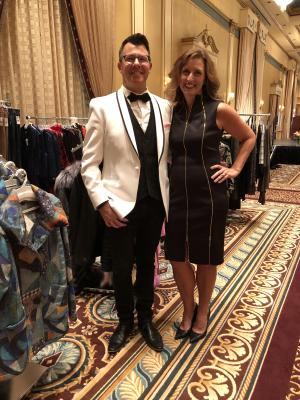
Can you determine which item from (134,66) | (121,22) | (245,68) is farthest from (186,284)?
(245,68)

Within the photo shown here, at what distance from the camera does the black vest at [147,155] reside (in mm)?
1676

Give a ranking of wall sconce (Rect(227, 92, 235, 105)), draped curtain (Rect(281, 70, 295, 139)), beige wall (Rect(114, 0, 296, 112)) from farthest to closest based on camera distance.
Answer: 1. draped curtain (Rect(281, 70, 295, 139))
2. wall sconce (Rect(227, 92, 235, 105))
3. beige wall (Rect(114, 0, 296, 112))

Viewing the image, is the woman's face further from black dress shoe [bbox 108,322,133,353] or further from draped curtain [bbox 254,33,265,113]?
draped curtain [bbox 254,33,265,113]

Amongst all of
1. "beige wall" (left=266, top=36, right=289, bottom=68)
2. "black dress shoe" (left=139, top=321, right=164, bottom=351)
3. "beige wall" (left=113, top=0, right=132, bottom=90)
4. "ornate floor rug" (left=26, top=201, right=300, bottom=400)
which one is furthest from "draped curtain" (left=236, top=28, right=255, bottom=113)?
"black dress shoe" (left=139, top=321, right=164, bottom=351)

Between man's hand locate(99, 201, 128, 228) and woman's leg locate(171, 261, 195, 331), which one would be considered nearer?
man's hand locate(99, 201, 128, 228)

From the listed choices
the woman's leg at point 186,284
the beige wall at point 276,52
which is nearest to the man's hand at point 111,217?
the woman's leg at point 186,284

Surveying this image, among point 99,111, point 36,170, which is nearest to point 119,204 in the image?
point 99,111

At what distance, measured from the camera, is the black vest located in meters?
1.68

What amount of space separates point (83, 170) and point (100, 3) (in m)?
3.23

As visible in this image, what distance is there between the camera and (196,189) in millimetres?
1747

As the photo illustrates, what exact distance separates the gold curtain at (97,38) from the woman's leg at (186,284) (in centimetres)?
296

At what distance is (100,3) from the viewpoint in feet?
13.1

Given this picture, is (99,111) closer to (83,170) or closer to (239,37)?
(83,170)

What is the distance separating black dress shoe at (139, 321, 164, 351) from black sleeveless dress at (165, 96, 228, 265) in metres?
0.49
